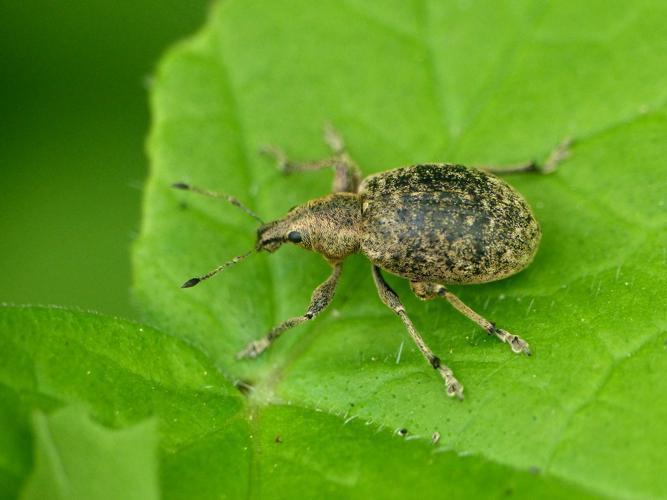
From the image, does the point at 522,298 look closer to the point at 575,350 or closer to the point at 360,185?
the point at 575,350

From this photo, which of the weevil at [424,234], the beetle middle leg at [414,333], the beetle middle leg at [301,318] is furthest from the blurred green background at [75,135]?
the beetle middle leg at [414,333]

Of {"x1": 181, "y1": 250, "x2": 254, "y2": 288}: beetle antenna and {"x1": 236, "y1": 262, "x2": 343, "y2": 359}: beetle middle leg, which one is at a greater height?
{"x1": 181, "y1": 250, "x2": 254, "y2": 288}: beetle antenna

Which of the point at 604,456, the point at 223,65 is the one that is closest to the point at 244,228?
the point at 223,65

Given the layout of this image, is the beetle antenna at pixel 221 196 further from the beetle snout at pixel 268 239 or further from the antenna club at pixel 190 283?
the antenna club at pixel 190 283

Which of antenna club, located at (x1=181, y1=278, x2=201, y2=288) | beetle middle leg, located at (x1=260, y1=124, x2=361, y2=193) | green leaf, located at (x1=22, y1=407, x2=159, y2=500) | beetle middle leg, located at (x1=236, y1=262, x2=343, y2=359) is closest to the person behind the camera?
green leaf, located at (x1=22, y1=407, x2=159, y2=500)

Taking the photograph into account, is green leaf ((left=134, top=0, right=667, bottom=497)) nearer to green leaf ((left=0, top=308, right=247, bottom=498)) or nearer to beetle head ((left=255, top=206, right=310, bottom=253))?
beetle head ((left=255, top=206, right=310, bottom=253))

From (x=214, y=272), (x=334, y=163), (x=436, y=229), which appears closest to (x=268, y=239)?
(x=214, y=272)

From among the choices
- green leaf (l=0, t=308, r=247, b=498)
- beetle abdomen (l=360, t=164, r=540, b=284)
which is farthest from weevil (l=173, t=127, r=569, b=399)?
green leaf (l=0, t=308, r=247, b=498)
